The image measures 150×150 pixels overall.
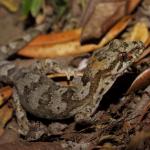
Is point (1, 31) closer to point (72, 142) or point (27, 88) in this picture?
point (27, 88)

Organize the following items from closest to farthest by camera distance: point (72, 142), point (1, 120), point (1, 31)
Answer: point (72, 142) → point (1, 120) → point (1, 31)

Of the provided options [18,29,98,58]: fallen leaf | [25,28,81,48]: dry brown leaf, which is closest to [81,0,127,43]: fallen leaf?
[18,29,98,58]: fallen leaf

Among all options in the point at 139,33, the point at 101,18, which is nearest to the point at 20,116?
the point at 101,18

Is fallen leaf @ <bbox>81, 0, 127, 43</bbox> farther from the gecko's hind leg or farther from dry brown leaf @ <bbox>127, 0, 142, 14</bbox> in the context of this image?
the gecko's hind leg

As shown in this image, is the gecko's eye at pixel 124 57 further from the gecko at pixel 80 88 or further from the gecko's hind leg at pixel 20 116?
the gecko's hind leg at pixel 20 116

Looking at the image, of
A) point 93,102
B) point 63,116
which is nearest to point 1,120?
point 63,116
